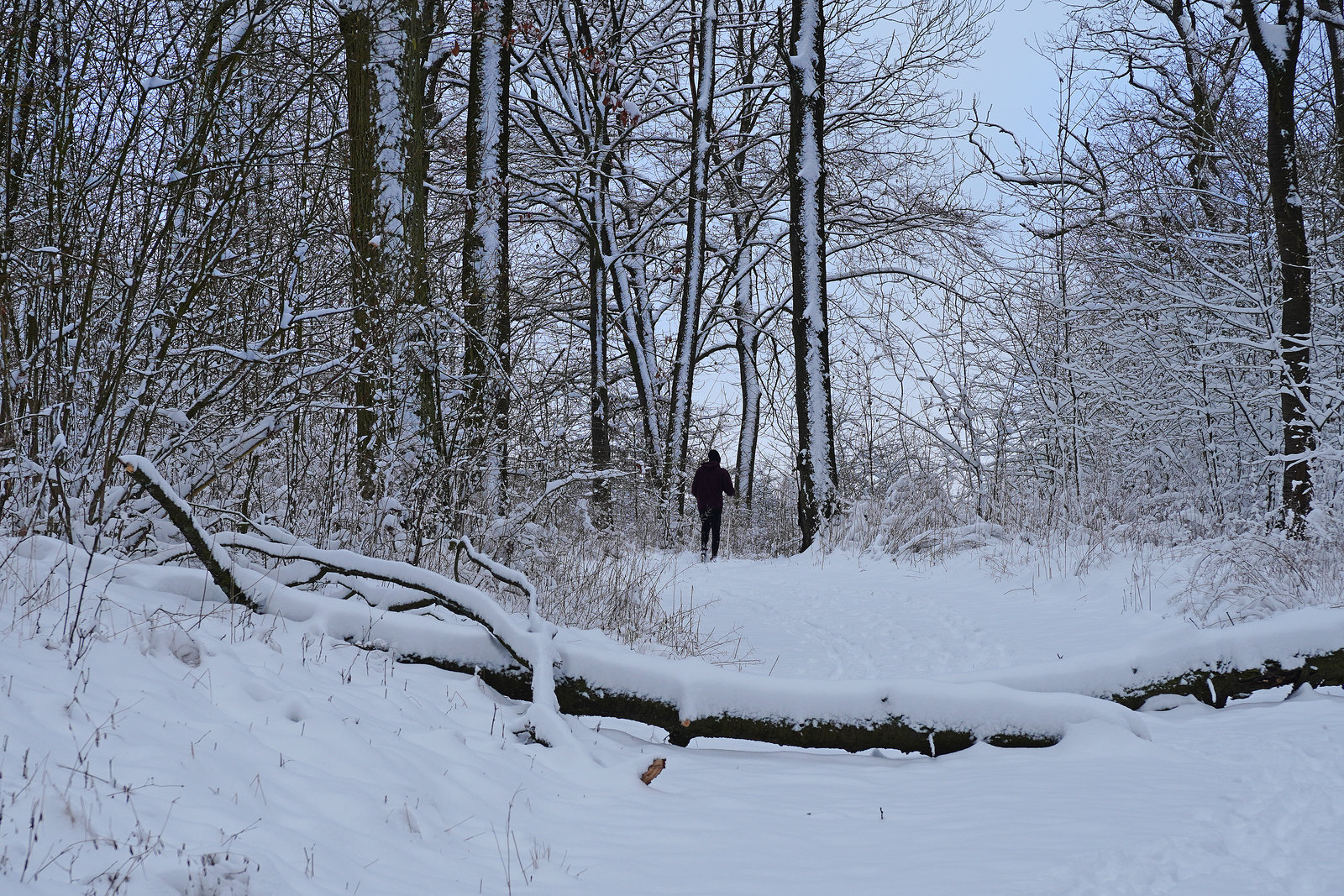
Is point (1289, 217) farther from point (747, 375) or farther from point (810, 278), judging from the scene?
point (747, 375)

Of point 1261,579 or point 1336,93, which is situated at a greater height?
point 1336,93

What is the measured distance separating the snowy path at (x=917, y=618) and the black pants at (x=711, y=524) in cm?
426

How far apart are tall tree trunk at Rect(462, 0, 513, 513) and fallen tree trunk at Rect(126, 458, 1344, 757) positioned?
2.60m

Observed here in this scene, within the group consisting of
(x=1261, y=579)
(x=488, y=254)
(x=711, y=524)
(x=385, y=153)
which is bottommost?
(x=1261, y=579)

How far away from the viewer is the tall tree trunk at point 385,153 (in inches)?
262

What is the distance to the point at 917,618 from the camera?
730 cm

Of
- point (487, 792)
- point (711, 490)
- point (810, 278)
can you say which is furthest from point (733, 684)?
point (711, 490)

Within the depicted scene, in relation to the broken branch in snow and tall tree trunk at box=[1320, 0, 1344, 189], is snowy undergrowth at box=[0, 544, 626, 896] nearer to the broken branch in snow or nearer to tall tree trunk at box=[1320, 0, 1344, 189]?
the broken branch in snow

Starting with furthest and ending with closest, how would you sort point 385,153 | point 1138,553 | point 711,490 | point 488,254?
point 711,490 < point 488,254 < point 1138,553 < point 385,153

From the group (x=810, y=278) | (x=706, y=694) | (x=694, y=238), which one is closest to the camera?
(x=706, y=694)

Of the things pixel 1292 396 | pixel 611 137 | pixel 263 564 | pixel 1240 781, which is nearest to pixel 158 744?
pixel 263 564

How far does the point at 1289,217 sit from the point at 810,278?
585 centimetres

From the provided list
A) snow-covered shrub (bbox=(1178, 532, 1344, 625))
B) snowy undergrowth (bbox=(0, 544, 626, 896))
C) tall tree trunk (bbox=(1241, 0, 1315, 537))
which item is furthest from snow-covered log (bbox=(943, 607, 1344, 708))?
tall tree trunk (bbox=(1241, 0, 1315, 537))

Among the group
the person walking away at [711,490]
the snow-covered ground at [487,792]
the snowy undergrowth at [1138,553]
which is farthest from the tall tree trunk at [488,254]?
the person walking away at [711,490]
